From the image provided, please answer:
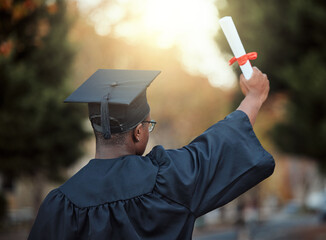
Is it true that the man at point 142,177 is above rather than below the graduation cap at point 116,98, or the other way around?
below

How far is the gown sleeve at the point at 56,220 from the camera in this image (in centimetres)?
200

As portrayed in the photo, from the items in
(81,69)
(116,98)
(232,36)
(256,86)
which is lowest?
(81,69)

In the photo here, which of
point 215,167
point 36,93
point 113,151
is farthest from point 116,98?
point 36,93

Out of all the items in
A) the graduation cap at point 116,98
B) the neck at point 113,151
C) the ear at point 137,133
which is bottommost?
the neck at point 113,151

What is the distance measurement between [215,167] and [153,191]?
0.30 meters

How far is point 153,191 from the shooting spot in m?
2.00

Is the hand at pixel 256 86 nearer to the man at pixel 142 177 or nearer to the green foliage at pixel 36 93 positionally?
the man at pixel 142 177

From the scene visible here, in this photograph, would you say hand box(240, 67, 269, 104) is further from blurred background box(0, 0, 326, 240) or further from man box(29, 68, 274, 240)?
blurred background box(0, 0, 326, 240)

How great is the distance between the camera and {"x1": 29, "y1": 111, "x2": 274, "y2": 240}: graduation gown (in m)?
1.98

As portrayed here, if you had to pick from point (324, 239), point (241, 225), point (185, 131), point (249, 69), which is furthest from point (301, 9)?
point (185, 131)

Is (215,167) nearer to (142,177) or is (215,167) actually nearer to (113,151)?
(142,177)

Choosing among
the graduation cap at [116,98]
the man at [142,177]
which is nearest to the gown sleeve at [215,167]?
the man at [142,177]

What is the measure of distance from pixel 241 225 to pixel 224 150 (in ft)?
73.6

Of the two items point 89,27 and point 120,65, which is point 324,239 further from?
point 89,27
